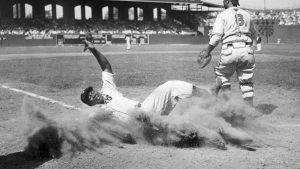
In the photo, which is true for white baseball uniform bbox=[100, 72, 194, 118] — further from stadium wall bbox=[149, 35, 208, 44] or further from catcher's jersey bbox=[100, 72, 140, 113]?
stadium wall bbox=[149, 35, 208, 44]

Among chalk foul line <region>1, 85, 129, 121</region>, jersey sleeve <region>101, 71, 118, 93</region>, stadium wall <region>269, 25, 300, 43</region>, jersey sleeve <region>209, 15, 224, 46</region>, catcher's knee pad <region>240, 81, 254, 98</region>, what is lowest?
chalk foul line <region>1, 85, 129, 121</region>

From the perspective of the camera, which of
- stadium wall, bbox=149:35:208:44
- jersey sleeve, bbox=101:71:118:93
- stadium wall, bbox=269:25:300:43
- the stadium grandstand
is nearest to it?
jersey sleeve, bbox=101:71:118:93

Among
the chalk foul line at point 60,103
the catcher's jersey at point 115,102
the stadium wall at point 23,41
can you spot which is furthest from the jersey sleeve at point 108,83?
the stadium wall at point 23,41

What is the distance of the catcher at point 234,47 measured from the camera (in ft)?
21.3

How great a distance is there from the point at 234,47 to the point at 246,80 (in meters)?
0.55

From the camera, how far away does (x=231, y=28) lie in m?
6.57

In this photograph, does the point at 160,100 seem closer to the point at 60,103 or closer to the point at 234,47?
the point at 234,47

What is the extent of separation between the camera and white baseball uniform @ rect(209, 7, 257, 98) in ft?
21.3

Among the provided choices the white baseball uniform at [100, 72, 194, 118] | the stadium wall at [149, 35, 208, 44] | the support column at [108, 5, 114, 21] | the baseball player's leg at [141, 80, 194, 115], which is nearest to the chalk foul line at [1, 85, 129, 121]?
the white baseball uniform at [100, 72, 194, 118]

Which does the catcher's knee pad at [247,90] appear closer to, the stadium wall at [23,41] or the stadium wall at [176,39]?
the stadium wall at [23,41]

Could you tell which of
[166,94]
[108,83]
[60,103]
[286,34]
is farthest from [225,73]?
[286,34]

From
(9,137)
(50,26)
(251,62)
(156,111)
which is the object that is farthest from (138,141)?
(50,26)

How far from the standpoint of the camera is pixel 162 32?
2196 inches

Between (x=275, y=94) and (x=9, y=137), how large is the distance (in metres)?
5.87
